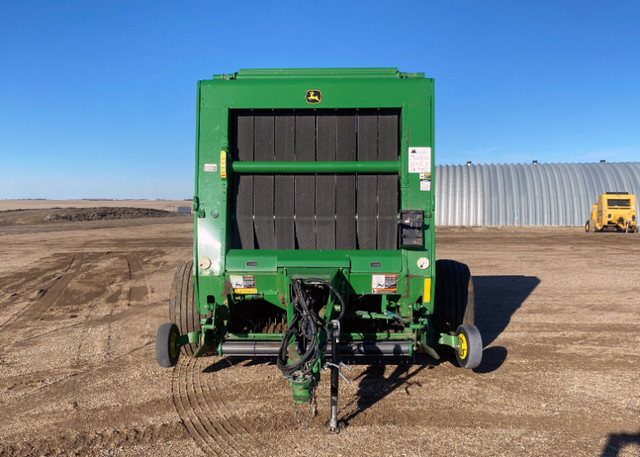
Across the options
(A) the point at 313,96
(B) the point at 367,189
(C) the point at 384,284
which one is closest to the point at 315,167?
(B) the point at 367,189

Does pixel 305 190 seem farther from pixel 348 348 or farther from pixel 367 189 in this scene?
pixel 348 348

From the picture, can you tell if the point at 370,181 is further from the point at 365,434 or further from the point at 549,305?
the point at 549,305

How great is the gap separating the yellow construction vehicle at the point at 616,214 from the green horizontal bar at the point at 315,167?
28837 mm

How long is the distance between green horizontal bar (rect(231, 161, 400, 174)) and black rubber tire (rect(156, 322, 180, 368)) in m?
1.72

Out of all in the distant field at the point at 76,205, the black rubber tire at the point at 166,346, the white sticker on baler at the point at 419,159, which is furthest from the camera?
the distant field at the point at 76,205

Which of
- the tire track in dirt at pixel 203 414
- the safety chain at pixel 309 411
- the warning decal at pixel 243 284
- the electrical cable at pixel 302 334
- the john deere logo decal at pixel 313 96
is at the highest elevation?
the john deere logo decal at pixel 313 96

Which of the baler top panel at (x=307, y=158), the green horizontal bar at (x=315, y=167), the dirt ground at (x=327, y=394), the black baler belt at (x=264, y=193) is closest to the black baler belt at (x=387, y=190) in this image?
the baler top panel at (x=307, y=158)

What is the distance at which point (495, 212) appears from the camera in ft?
107

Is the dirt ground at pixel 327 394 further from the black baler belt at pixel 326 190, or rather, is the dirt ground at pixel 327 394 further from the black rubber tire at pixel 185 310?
the black baler belt at pixel 326 190

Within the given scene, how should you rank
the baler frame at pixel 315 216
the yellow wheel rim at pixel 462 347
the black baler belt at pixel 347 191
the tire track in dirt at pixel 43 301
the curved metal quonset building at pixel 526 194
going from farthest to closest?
the curved metal quonset building at pixel 526 194 < the tire track in dirt at pixel 43 301 < the black baler belt at pixel 347 191 < the baler frame at pixel 315 216 < the yellow wheel rim at pixel 462 347

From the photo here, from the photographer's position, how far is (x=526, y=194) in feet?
108

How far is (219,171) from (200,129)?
1.54ft

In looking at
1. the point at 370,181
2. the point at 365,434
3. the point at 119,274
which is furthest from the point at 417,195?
the point at 119,274

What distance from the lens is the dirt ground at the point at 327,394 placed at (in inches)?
144
